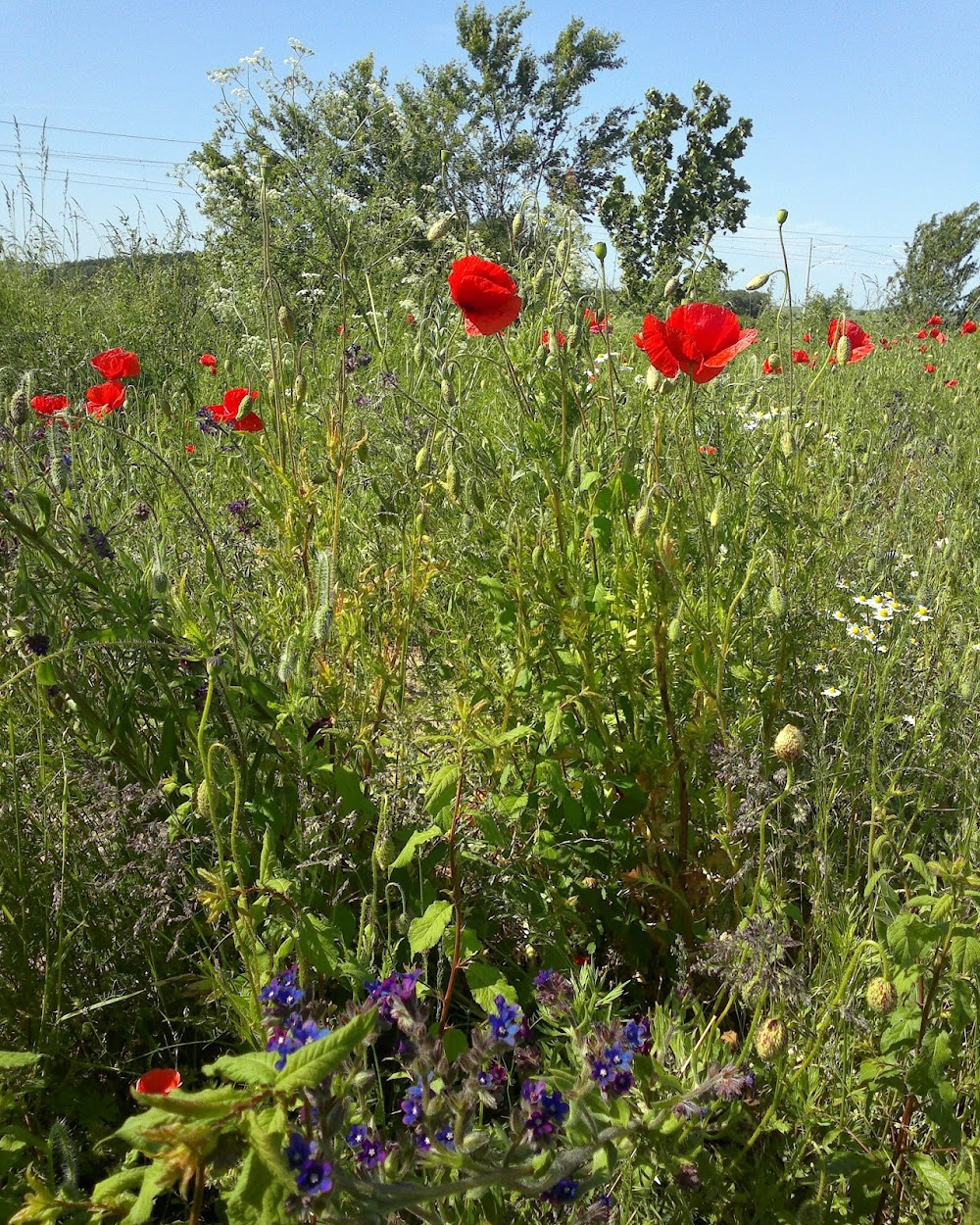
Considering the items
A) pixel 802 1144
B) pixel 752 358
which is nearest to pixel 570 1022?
pixel 802 1144

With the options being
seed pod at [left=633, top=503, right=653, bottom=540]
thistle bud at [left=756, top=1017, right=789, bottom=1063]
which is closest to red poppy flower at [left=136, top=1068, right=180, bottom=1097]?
thistle bud at [left=756, top=1017, right=789, bottom=1063]

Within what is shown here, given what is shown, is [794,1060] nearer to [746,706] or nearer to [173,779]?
[746,706]

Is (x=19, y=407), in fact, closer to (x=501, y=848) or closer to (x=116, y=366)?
(x=116, y=366)

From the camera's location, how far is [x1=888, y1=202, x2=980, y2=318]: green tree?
865cm

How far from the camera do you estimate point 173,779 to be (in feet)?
4.34

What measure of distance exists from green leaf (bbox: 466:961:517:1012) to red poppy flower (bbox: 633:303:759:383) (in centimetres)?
94

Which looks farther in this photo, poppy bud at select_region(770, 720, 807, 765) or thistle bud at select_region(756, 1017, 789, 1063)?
poppy bud at select_region(770, 720, 807, 765)

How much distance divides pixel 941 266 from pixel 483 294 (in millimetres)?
13566

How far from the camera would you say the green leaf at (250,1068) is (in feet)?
2.08

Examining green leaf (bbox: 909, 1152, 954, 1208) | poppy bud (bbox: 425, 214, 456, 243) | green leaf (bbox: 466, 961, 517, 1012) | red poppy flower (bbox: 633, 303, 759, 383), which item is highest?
poppy bud (bbox: 425, 214, 456, 243)

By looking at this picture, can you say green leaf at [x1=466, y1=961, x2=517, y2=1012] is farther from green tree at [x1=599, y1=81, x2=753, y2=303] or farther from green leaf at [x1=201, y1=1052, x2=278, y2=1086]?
green tree at [x1=599, y1=81, x2=753, y2=303]

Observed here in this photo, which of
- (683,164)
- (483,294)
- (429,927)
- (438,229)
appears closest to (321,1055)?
(429,927)

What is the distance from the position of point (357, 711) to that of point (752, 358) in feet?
10.3

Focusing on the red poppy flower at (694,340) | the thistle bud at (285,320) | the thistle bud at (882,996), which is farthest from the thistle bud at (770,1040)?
the thistle bud at (285,320)
